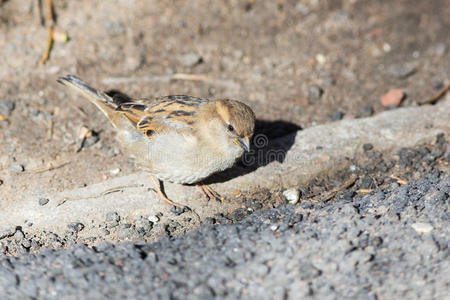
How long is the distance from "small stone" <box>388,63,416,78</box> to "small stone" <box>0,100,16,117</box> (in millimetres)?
4838

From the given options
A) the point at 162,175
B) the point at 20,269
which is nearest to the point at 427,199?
the point at 162,175

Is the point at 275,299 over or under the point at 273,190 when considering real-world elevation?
over

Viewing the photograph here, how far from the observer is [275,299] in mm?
3465

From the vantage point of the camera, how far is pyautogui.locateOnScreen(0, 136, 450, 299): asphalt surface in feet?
11.6

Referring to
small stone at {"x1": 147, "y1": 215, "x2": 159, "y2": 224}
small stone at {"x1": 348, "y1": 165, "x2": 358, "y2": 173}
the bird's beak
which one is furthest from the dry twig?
small stone at {"x1": 147, "y1": 215, "x2": 159, "y2": 224}

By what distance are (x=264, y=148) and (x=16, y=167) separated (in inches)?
104

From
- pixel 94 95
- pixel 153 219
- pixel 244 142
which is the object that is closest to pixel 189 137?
pixel 244 142

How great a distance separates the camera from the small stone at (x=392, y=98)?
21.4 ft

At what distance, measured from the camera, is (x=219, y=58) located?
23.1 ft

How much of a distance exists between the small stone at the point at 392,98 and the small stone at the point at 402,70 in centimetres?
33

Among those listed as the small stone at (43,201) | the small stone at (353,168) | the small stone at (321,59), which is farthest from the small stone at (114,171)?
the small stone at (321,59)

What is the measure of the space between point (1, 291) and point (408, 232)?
118 inches

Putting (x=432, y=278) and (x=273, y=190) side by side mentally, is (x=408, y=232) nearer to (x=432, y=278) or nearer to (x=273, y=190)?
(x=432, y=278)

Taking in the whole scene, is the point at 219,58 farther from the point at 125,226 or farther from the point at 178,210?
the point at 125,226
